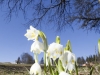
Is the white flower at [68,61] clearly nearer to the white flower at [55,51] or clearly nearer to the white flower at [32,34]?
the white flower at [55,51]

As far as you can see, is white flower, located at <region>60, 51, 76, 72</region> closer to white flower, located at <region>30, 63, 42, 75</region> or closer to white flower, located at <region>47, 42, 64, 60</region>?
white flower, located at <region>47, 42, 64, 60</region>

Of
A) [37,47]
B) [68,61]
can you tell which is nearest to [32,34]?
[37,47]

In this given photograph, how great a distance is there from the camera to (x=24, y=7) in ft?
30.5

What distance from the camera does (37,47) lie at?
3.14 ft

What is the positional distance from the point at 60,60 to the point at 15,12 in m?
8.29

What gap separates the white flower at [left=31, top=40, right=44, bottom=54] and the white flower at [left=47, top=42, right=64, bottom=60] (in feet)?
0.15

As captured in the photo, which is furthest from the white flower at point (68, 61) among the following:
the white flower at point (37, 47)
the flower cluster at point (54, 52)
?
the white flower at point (37, 47)

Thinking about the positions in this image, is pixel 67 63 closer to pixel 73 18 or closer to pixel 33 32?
pixel 33 32

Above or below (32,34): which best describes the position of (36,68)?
below

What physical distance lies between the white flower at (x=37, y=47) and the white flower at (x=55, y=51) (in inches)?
1.8

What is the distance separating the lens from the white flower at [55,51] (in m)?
0.90

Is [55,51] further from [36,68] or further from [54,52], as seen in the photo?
[36,68]

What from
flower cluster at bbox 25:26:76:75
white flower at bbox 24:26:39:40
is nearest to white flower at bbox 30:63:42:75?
flower cluster at bbox 25:26:76:75

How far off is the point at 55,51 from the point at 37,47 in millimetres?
92
